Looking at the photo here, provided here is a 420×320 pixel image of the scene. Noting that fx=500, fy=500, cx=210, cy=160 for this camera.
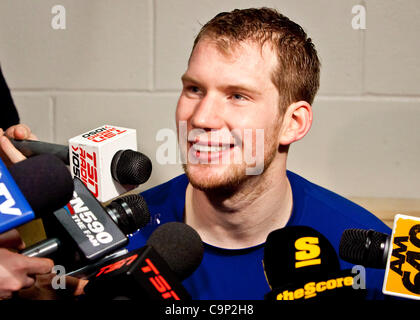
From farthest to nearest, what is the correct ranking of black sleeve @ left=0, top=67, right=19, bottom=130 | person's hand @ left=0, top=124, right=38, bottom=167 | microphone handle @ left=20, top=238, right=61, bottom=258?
black sleeve @ left=0, top=67, right=19, bottom=130
person's hand @ left=0, top=124, right=38, bottom=167
microphone handle @ left=20, top=238, right=61, bottom=258

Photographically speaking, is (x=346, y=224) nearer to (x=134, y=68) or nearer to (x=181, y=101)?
(x=181, y=101)

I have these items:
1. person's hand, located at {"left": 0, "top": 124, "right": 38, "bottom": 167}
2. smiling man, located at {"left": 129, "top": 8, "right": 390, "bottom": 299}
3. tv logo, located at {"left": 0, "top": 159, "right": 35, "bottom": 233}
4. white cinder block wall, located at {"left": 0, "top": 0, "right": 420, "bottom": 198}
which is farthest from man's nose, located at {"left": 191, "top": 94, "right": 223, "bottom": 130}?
white cinder block wall, located at {"left": 0, "top": 0, "right": 420, "bottom": 198}

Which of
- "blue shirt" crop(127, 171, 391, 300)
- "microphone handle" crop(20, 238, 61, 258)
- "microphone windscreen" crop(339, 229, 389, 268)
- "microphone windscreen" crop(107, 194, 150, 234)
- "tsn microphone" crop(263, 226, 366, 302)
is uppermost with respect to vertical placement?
"microphone windscreen" crop(107, 194, 150, 234)

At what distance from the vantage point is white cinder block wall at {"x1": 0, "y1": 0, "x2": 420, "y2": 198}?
5.51ft

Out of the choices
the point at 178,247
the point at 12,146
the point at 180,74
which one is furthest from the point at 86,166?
the point at 180,74

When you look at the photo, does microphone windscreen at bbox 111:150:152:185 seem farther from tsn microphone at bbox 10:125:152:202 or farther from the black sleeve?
the black sleeve

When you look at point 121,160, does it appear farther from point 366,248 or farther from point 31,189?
point 366,248

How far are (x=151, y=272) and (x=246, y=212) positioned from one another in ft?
1.85

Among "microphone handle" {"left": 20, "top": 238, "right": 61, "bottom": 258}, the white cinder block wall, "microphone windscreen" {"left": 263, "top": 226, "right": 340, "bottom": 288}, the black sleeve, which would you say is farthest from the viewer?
the white cinder block wall

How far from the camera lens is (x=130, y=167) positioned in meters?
1.03

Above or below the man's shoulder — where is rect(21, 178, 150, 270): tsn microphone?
above

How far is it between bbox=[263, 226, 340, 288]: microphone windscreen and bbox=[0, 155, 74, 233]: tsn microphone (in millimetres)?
379

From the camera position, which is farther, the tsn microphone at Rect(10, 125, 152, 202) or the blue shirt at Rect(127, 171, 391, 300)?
the blue shirt at Rect(127, 171, 391, 300)

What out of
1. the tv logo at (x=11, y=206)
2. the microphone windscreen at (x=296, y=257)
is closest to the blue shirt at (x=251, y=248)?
the microphone windscreen at (x=296, y=257)
